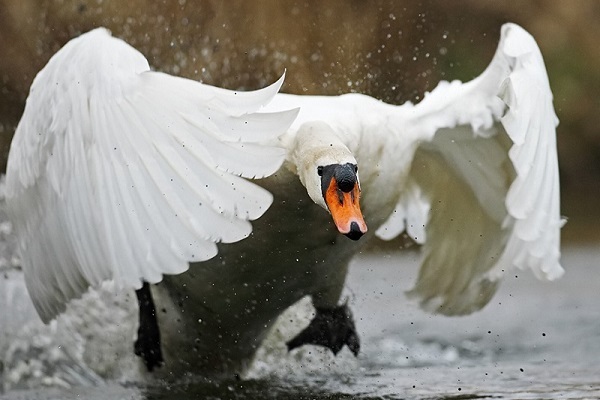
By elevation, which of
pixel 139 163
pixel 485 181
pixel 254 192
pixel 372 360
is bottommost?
pixel 372 360

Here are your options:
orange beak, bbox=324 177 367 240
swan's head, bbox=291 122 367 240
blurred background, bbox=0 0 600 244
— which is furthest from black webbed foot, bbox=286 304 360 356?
blurred background, bbox=0 0 600 244

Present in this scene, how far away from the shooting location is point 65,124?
4969 millimetres

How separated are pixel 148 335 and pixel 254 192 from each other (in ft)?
6.17

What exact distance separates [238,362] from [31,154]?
1454mm

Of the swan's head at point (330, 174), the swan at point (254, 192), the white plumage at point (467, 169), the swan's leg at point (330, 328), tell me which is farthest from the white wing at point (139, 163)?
the swan's leg at point (330, 328)

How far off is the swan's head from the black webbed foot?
3.73 feet

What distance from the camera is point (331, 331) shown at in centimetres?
620

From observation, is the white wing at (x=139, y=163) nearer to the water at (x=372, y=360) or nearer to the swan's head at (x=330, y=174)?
Result: the swan's head at (x=330, y=174)

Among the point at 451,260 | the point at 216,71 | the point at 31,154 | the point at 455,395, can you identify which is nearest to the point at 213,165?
the point at 31,154

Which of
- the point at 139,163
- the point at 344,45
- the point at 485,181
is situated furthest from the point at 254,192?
the point at 344,45

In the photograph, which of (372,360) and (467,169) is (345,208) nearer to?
(467,169)

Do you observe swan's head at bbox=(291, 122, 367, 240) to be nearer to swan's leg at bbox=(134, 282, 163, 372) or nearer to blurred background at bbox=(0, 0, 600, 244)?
swan's leg at bbox=(134, 282, 163, 372)

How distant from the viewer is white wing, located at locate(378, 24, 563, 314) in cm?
543

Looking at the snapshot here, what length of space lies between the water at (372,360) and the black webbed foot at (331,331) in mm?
141
